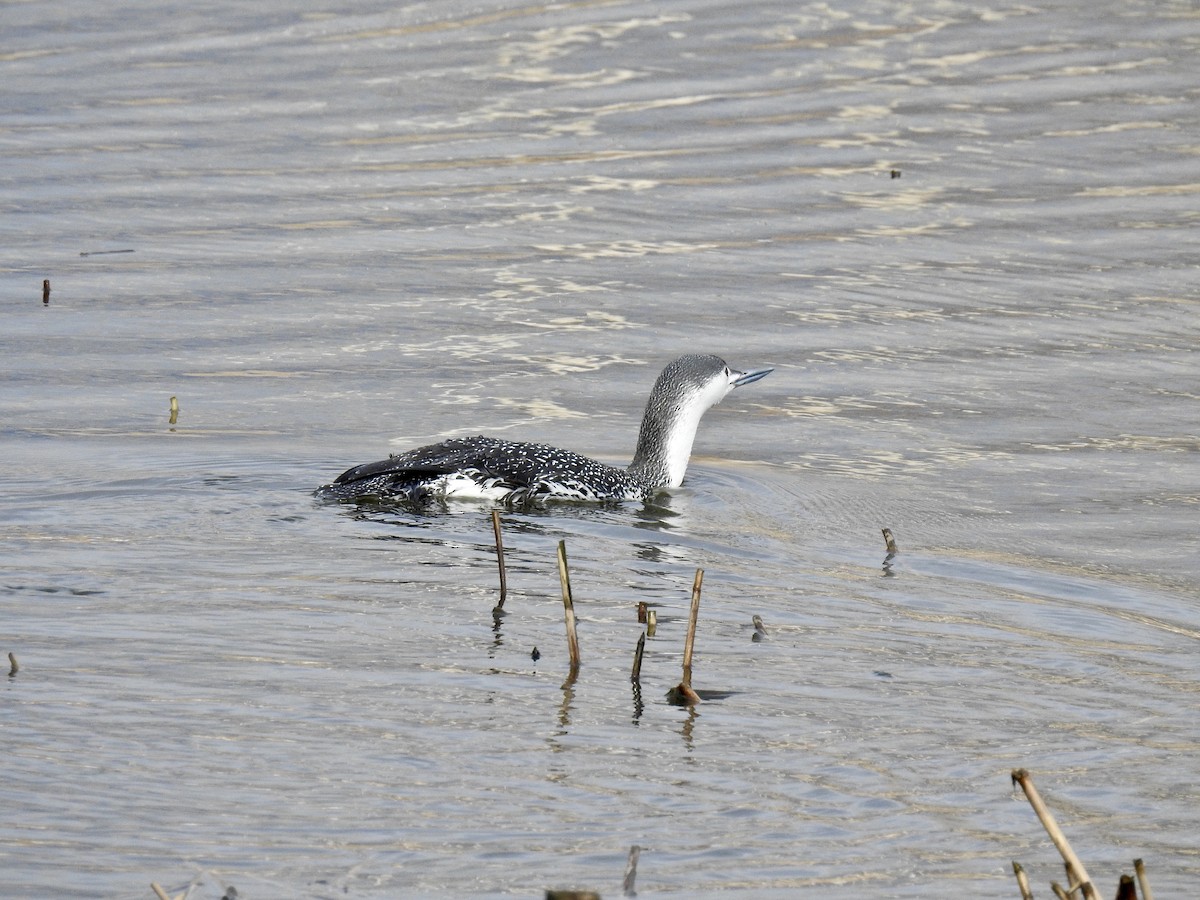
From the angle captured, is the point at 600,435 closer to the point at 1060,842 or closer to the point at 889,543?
the point at 889,543

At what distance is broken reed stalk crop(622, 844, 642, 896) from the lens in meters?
4.26

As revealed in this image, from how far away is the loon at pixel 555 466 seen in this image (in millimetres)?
7895

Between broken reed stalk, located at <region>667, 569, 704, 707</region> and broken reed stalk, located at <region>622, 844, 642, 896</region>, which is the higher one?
broken reed stalk, located at <region>667, 569, 704, 707</region>

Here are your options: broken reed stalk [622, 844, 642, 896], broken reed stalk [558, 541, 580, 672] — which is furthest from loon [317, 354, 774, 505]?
broken reed stalk [622, 844, 642, 896]

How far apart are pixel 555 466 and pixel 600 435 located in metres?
1.28

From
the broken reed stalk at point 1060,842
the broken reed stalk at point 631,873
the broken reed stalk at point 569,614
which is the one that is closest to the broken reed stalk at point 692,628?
the broken reed stalk at point 569,614

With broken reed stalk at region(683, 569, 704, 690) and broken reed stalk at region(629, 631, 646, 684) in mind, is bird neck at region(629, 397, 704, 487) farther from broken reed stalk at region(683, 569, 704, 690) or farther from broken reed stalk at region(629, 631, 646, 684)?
broken reed stalk at region(683, 569, 704, 690)

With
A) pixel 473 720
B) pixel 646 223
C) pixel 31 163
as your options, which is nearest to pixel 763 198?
pixel 646 223

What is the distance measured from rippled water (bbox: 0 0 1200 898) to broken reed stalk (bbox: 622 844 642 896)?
0.31ft

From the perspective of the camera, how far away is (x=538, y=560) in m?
7.20

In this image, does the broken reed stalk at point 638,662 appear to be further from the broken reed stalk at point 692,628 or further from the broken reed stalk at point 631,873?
the broken reed stalk at point 631,873

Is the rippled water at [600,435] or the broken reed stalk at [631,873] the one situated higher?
the rippled water at [600,435]

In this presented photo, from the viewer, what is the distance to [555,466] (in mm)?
8156

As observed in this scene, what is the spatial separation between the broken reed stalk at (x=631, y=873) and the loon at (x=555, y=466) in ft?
11.9
